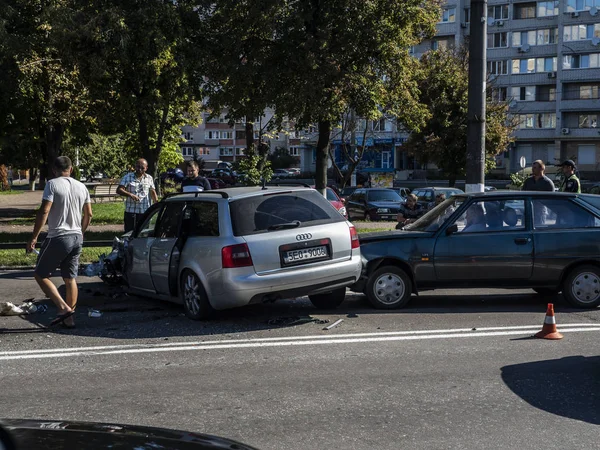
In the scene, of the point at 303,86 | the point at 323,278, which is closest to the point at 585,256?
the point at 323,278

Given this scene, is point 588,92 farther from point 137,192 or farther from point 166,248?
point 166,248

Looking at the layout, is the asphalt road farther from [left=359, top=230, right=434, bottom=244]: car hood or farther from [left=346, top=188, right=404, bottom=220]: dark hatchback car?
[left=346, top=188, right=404, bottom=220]: dark hatchback car

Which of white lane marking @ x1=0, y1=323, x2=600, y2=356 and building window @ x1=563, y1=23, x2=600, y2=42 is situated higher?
building window @ x1=563, y1=23, x2=600, y2=42

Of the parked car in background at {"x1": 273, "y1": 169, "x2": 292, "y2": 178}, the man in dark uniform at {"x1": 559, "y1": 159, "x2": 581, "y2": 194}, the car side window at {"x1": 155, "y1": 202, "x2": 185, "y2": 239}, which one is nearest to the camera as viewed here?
the car side window at {"x1": 155, "y1": 202, "x2": 185, "y2": 239}

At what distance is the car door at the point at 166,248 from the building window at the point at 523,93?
72.4m

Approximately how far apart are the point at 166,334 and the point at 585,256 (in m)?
5.43

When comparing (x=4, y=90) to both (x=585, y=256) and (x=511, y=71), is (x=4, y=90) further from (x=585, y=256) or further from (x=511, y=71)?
(x=511, y=71)

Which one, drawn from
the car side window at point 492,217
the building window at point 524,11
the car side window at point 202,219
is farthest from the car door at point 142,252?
the building window at point 524,11

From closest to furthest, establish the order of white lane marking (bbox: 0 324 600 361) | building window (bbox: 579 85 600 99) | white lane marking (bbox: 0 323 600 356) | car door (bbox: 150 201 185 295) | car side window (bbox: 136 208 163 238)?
white lane marking (bbox: 0 324 600 361) < white lane marking (bbox: 0 323 600 356) < car door (bbox: 150 201 185 295) < car side window (bbox: 136 208 163 238) < building window (bbox: 579 85 600 99)

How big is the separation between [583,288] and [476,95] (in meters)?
4.79

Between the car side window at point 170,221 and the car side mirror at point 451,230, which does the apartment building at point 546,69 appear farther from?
the car side window at point 170,221

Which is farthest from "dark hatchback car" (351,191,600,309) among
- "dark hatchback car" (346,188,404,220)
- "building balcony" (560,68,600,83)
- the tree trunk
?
"building balcony" (560,68,600,83)

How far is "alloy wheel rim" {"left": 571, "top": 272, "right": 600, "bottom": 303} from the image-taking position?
10406 mm

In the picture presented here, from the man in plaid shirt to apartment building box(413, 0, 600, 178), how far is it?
208 ft
